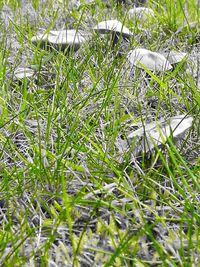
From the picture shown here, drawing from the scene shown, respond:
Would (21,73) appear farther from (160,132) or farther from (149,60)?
(160,132)

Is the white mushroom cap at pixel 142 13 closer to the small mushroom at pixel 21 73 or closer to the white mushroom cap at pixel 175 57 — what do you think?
the white mushroom cap at pixel 175 57

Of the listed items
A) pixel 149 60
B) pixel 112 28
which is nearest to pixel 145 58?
pixel 149 60

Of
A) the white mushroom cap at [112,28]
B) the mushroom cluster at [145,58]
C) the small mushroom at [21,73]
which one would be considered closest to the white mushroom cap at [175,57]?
the mushroom cluster at [145,58]

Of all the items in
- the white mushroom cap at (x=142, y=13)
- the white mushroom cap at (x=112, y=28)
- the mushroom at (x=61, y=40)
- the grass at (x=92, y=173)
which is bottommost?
the grass at (x=92, y=173)

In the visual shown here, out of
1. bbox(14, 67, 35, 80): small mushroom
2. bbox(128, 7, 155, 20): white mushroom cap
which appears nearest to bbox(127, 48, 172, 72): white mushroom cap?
bbox(14, 67, 35, 80): small mushroom

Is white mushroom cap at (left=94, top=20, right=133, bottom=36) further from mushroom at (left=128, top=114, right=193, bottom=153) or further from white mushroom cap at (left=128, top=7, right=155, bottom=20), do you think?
mushroom at (left=128, top=114, right=193, bottom=153)

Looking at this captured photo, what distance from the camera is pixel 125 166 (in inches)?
44.6

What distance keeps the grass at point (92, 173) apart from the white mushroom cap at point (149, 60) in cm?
Result: 3

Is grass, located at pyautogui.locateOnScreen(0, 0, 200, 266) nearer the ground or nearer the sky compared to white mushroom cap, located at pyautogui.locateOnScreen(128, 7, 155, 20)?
nearer the ground

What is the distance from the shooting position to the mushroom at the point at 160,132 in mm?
1107

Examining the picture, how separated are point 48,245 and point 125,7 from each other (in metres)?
1.59

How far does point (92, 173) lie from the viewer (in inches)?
43.3

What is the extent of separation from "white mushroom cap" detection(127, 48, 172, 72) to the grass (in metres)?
0.03

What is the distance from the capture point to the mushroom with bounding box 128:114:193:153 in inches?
43.6
